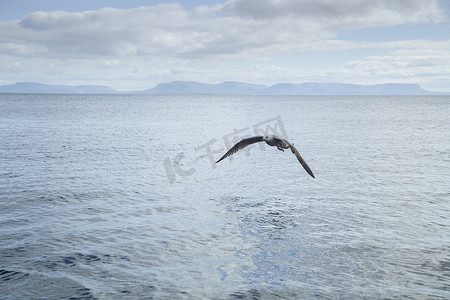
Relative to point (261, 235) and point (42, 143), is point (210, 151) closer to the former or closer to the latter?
point (42, 143)

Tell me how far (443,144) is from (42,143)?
50.7 meters

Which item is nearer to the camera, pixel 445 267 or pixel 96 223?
pixel 445 267

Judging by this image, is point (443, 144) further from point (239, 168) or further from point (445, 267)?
point (445, 267)

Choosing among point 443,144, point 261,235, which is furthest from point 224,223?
point 443,144

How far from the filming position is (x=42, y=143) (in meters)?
46.1

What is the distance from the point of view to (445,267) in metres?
14.0

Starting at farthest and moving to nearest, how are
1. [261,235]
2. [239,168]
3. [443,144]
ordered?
[443,144] < [239,168] < [261,235]

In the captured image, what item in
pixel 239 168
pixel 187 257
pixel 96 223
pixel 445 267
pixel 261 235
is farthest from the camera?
pixel 239 168

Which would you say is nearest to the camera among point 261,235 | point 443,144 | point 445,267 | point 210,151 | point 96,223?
point 445,267

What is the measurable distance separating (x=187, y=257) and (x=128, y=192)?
35.0 feet

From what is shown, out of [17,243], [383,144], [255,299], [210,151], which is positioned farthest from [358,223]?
[383,144]

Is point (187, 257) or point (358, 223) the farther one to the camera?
point (358, 223)

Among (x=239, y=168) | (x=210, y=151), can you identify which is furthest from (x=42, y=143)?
(x=239, y=168)

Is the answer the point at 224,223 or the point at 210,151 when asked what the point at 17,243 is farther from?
the point at 210,151
